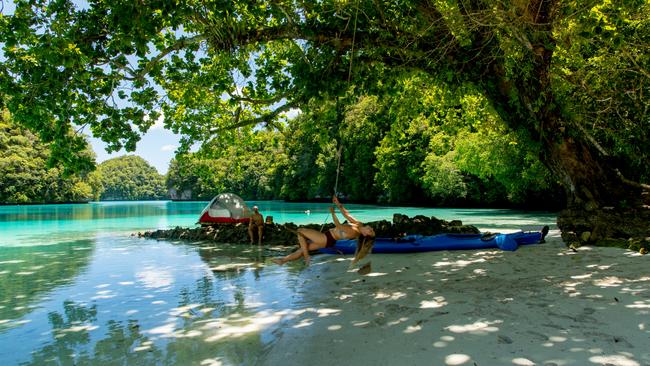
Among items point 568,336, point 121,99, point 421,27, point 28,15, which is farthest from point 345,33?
point 568,336

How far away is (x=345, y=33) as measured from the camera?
397 inches

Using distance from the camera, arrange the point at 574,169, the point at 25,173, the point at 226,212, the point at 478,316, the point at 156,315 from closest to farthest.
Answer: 1. the point at 478,316
2. the point at 156,315
3. the point at 574,169
4. the point at 226,212
5. the point at 25,173

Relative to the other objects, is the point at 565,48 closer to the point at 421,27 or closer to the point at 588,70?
the point at 588,70

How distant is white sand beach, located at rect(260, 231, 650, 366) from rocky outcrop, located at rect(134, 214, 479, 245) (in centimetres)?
561

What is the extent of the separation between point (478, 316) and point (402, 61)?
24.2 ft

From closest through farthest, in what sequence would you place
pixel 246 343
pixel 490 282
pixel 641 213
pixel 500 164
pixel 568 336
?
pixel 568 336 → pixel 246 343 → pixel 490 282 → pixel 641 213 → pixel 500 164

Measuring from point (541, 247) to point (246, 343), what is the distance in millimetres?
8802

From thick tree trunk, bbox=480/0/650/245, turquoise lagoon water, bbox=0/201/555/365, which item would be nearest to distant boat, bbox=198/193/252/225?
turquoise lagoon water, bbox=0/201/555/365

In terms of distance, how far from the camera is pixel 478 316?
17.4 feet

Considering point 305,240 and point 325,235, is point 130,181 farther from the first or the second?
point 325,235

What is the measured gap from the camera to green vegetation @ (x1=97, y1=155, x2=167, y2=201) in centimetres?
14525

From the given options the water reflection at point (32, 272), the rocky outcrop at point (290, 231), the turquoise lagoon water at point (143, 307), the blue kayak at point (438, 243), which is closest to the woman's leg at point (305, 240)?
the turquoise lagoon water at point (143, 307)

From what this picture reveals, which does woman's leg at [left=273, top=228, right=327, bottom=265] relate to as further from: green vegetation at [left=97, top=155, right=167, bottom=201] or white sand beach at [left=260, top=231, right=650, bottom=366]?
green vegetation at [left=97, top=155, right=167, bottom=201]

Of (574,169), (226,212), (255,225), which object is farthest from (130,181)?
(574,169)
